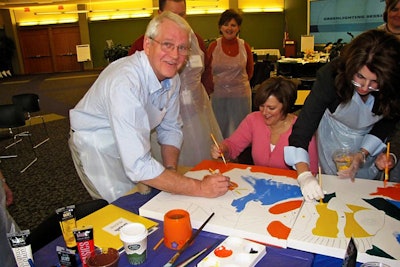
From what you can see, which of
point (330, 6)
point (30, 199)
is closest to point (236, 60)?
point (30, 199)

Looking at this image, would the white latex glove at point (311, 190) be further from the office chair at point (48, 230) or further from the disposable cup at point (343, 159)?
the office chair at point (48, 230)

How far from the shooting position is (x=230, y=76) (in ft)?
12.0

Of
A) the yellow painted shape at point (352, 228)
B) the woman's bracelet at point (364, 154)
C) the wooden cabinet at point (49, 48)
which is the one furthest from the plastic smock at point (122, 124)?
the wooden cabinet at point (49, 48)

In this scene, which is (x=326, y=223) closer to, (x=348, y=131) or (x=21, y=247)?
(x=348, y=131)

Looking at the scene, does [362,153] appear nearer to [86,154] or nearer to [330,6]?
[86,154]

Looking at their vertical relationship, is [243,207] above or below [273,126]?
below

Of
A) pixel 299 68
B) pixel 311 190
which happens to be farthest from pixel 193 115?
pixel 299 68

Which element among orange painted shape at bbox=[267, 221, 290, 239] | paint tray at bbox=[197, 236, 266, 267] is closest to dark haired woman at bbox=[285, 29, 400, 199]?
orange painted shape at bbox=[267, 221, 290, 239]

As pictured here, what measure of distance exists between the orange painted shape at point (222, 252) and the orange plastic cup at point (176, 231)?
12 cm

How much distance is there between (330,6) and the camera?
9.46 m

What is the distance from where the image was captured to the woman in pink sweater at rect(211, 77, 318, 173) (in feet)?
6.29

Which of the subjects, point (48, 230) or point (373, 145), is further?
point (373, 145)

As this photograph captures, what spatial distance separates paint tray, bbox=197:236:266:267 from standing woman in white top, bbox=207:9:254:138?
266 centimetres

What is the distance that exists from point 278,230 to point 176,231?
0.33 meters
